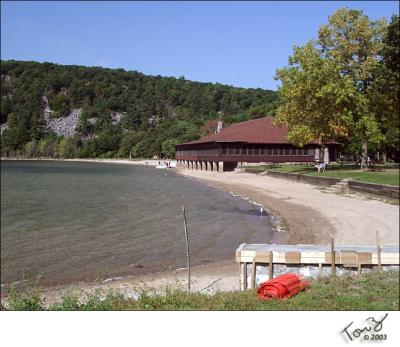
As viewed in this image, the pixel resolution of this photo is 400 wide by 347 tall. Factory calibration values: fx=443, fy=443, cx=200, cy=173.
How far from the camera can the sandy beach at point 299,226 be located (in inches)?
469

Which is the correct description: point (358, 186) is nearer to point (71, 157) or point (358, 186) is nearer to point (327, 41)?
point (327, 41)

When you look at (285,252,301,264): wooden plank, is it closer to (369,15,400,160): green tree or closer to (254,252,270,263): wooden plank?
(254,252,270,263): wooden plank

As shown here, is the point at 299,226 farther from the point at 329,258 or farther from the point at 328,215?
the point at 329,258

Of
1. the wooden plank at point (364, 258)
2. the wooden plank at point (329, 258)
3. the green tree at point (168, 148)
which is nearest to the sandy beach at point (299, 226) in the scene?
the wooden plank at point (329, 258)

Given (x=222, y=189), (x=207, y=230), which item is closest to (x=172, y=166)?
(x=222, y=189)

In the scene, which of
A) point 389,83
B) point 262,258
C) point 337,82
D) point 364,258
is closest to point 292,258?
point 262,258

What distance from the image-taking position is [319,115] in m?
36.3

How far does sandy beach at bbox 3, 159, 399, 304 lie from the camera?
469 inches

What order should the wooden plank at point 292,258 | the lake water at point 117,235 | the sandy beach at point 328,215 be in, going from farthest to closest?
the sandy beach at point 328,215 < the lake water at point 117,235 < the wooden plank at point 292,258

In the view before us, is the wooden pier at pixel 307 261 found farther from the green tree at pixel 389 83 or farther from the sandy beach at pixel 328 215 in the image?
the green tree at pixel 389 83

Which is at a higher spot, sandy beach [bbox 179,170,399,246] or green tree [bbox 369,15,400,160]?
green tree [bbox 369,15,400,160]

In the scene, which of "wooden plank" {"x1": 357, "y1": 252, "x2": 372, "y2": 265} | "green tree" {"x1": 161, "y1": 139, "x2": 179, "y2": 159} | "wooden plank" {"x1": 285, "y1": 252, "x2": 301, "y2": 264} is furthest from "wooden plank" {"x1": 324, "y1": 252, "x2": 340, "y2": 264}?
"green tree" {"x1": 161, "y1": 139, "x2": 179, "y2": 159}

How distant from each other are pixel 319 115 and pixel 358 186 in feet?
35.5

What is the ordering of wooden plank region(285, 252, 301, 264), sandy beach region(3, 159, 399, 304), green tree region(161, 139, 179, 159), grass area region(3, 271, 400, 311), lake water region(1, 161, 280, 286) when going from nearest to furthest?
grass area region(3, 271, 400, 311) < wooden plank region(285, 252, 301, 264) < sandy beach region(3, 159, 399, 304) < lake water region(1, 161, 280, 286) < green tree region(161, 139, 179, 159)
